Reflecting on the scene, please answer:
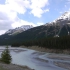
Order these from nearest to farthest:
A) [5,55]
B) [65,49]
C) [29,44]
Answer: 1. [5,55]
2. [65,49]
3. [29,44]

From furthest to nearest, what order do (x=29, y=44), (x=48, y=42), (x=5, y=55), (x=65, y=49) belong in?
(x=29, y=44), (x=48, y=42), (x=65, y=49), (x=5, y=55)

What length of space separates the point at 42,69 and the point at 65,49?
200 feet

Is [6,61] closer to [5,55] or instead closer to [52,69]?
[5,55]

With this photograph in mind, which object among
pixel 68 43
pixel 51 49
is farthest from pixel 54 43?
pixel 68 43

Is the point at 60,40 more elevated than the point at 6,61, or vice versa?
the point at 60,40

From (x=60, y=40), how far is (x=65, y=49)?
40.0 ft

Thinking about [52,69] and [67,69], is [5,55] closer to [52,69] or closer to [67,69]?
[52,69]

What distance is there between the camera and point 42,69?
44.5m

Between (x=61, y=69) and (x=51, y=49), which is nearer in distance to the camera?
(x=61, y=69)

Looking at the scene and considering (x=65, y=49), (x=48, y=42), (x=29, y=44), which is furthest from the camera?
(x=29, y=44)

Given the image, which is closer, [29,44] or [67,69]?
[67,69]

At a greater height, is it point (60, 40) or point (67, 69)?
point (60, 40)

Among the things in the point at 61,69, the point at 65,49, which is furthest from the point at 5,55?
the point at 65,49

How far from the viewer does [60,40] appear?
115 metres
